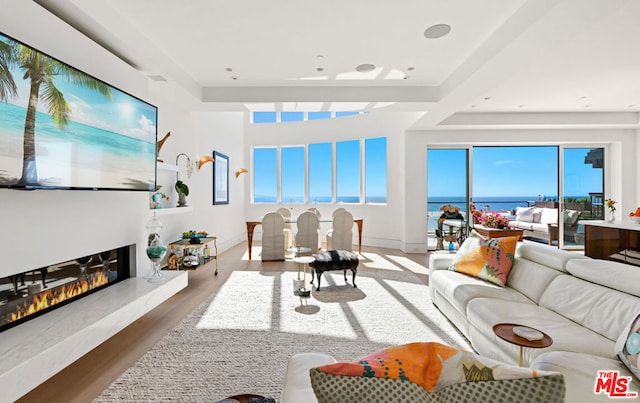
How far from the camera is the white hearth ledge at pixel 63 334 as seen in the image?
158 centimetres

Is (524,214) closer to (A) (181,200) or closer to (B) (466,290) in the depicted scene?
(B) (466,290)

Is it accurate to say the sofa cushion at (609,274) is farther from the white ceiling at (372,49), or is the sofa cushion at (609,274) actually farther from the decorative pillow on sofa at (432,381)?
the decorative pillow on sofa at (432,381)

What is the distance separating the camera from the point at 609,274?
212 cm

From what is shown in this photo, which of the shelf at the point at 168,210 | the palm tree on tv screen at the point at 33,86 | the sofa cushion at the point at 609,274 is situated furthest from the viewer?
the shelf at the point at 168,210

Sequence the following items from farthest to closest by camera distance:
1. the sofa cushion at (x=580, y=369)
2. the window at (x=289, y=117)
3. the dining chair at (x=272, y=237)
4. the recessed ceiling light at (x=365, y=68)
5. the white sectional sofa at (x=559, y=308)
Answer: the window at (x=289, y=117) → the dining chair at (x=272, y=237) → the recessed ceiling light at (x=365, y=68) → the white sectional sofa at (x=559, y=308) → the sofa cushion at (x=580, y=369)

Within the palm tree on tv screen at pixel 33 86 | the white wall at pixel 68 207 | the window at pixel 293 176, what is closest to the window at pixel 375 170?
the window at pixel 293 176

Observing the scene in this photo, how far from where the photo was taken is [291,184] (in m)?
8.95

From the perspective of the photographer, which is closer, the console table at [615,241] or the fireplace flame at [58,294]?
the fireplace flame at [58,294]

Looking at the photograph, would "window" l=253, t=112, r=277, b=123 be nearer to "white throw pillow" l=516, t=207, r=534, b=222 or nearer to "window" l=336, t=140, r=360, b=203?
"window" l=336, t=140, r=360, b=203

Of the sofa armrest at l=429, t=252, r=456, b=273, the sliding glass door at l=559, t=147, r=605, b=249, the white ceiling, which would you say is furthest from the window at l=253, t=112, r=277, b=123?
the sliding glass door at l=559, t=147, r=605, b=249

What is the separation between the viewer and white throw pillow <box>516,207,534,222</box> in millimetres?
7526

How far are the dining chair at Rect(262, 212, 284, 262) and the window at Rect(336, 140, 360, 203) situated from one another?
289 centimetres

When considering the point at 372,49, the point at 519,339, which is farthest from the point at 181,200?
the point at 519,339

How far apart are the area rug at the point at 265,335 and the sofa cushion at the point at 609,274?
1046mm
